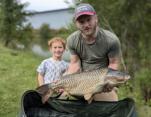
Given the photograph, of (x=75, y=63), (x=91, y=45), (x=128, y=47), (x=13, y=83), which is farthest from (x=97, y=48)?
(x=128, y=47)

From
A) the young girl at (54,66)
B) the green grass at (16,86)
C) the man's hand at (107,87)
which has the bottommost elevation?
the green grass at (16,86)

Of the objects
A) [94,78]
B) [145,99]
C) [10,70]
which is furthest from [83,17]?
[10,70]

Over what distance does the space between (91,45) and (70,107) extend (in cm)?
65

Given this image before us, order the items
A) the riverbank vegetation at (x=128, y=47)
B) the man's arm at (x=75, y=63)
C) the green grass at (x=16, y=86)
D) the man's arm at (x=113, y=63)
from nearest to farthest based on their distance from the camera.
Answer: the man's arm at (x=113, y=63)
the man's arm at (x=75, y=63)
the green grass at (x=16, y=86)
the riverbank vegetation at (x=128, y=47)

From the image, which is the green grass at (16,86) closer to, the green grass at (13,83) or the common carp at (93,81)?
the green grass at (13,83)

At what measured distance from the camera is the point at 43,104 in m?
4.75

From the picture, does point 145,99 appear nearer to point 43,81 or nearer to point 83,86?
point 43,81

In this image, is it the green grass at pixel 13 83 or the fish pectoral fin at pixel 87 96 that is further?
the green grass at pixel 13 83

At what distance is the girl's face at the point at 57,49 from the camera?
595cm

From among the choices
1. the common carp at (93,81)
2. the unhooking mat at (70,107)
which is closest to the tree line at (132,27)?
the unhooking mat at (70,107)

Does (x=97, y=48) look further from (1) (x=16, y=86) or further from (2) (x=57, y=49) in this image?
(1) (x=16, y=86)

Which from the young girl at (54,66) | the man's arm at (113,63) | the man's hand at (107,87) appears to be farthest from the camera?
the young girl at (54,66)

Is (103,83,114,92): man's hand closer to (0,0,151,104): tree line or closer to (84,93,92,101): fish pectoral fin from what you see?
(84,93,92,101): fish pectoral fin

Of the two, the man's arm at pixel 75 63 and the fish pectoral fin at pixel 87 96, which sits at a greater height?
the man's arm at pixel 75 63
